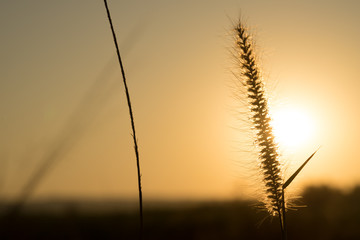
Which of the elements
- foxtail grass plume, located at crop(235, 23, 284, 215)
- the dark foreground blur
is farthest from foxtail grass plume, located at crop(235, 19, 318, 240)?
the dark foreground blur

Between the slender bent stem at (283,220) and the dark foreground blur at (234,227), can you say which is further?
the dark foreground blur at (234,227)

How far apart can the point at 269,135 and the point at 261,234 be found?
6626 millimetres

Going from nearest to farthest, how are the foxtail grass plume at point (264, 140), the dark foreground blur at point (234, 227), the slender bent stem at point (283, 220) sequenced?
the slender bent stem at point (283, 220) < the foxtail grass plume at point (264, 140) < the dark foreground blur at point (234, 227)

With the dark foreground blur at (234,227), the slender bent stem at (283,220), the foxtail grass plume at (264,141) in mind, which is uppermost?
the dark foreground blur at (234,227)

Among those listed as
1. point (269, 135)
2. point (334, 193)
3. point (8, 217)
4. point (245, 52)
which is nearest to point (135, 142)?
point (8, 217)

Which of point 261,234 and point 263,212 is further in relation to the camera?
point 261,234

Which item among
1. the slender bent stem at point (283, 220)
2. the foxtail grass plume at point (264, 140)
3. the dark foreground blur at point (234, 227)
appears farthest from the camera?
the dark foreground blur at point (234, 227)

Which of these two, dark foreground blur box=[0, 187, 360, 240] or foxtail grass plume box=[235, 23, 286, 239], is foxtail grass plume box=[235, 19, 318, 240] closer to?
foxtail grass plume box=[235, 23, 286, 239]

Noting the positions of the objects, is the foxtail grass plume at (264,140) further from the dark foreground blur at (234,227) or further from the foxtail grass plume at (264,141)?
the dark foreground blur at (234,227)

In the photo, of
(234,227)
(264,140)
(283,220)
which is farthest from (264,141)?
(234,227)

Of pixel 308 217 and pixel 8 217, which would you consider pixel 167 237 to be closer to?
pixel 308 217

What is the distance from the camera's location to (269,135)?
10.1ft

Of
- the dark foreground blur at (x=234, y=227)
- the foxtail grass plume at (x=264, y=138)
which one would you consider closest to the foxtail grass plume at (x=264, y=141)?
the foxtail grass plume at (x=264, y=138)

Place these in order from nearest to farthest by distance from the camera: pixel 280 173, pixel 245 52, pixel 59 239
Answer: pixel 280 173 < pixel 245 52 < pixel 59 239
